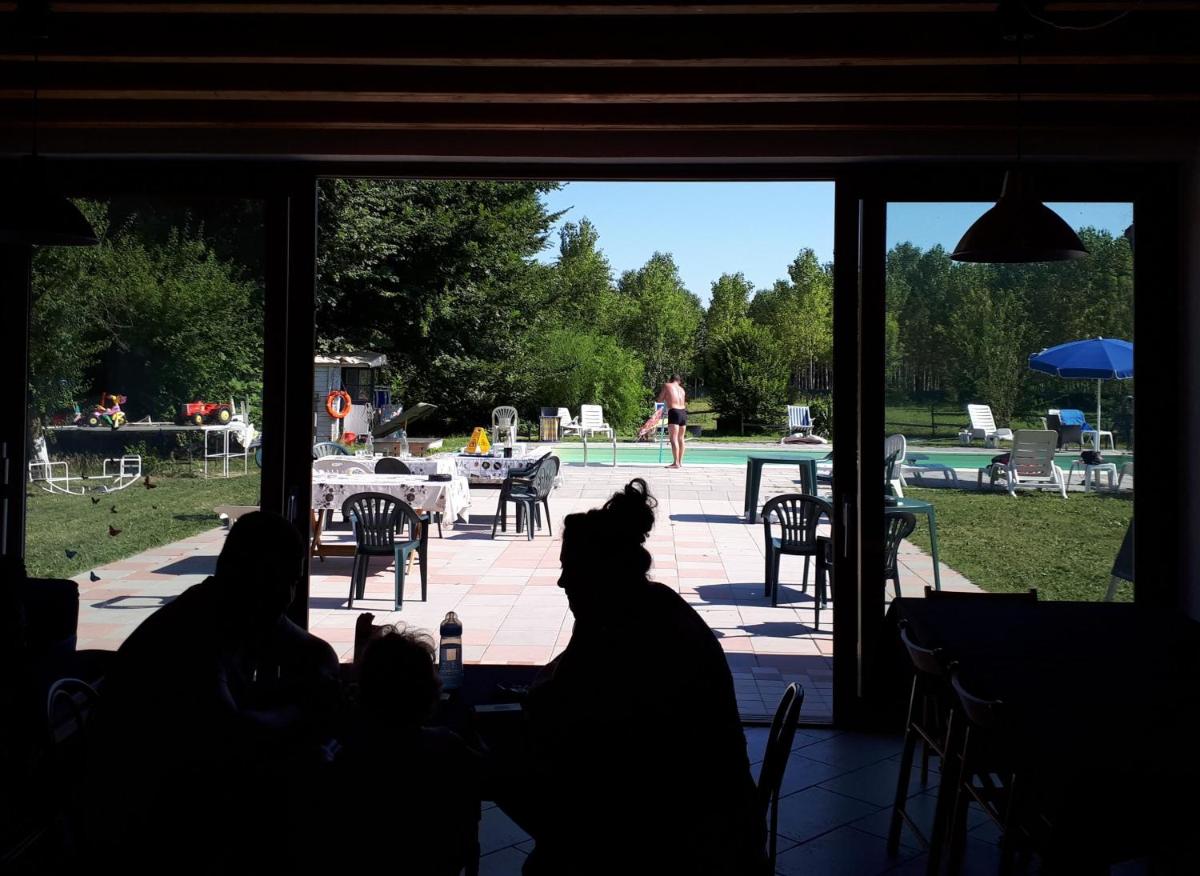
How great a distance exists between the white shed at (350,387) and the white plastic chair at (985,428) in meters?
8.01

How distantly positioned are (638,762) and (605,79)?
102 inches

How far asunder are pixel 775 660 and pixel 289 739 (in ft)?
12.3

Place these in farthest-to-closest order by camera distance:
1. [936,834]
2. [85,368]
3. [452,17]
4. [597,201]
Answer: [597,201] → [85,368] → [452,17] → [936,834]

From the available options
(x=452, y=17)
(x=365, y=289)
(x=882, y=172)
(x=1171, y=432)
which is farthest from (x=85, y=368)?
(x=365, y=289)

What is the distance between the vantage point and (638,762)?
182cm

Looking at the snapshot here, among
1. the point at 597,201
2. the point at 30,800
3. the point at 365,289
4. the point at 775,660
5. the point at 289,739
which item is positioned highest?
the point at 597,201

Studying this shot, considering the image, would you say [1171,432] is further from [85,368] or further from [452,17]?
[85,368]

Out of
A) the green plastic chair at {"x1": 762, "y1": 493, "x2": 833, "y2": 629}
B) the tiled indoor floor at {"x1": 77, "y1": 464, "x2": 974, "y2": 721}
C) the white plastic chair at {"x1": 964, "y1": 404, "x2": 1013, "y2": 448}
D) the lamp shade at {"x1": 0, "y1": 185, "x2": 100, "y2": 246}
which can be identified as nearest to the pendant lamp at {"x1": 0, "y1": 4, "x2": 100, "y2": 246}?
the lamp shade at {"x1": 0, "y1": 185, "x2": 100, "y2": 246}

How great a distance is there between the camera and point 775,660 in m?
5.46

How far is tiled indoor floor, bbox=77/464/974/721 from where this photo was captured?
14.7 ft

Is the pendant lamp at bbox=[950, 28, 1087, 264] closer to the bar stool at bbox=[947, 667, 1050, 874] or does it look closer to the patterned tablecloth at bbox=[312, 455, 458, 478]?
the bar stool at bbox=[947, 667, 1050, 874]

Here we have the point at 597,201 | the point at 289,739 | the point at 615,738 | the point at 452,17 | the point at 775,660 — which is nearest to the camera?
the point at 615,738

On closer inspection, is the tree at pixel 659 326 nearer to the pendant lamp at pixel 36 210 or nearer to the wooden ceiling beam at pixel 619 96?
the wooden ceiling beam at pixel 619 96

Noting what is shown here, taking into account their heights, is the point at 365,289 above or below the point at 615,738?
above
